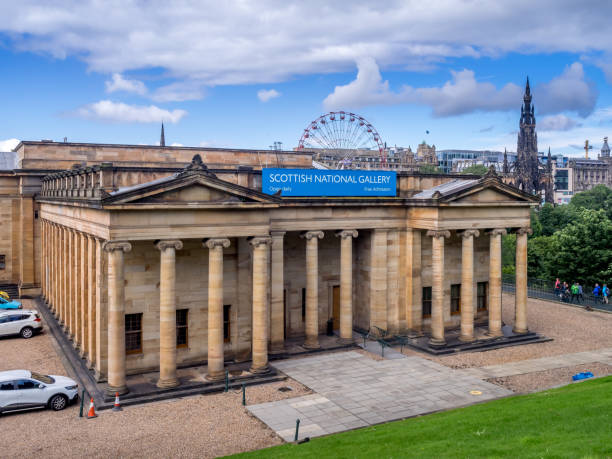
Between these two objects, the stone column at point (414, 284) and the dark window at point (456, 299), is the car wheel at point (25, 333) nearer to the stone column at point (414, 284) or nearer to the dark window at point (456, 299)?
the stone column at point (414, 284)

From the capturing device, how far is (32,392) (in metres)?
26.0

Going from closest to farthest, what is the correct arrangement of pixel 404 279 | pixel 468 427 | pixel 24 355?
1. pixel 468 427
2. pixel 24 355
3. pixel 404 279

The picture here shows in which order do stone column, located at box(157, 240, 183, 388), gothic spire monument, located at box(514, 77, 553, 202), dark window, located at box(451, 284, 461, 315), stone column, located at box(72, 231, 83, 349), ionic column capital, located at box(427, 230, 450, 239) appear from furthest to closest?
gothic spire monument, located at box(514, 77, 553, 202), dark window, located at box(451, 284, 461, 315), ionic column capital, located at box(427, 230, 450, 239), stone column, located at box(72, 231, 83, 349), stone column, located at box(157, 240, 183, 388)

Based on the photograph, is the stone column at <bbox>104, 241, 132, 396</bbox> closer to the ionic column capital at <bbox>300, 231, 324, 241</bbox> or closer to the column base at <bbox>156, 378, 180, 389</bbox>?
the column base at <bbox>156, 378, 180, 389</bbox>

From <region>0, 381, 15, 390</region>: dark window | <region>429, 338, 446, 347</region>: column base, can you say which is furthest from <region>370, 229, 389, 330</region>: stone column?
<region>0, 381, 15, 390</region>: dark window

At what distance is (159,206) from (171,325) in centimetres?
600

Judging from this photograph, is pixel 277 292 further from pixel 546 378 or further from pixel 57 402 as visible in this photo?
pixel 546 378

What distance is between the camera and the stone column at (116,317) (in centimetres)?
2720

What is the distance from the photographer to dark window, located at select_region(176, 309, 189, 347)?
3241 cm

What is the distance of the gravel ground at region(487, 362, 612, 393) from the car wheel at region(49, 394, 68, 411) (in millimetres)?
21687

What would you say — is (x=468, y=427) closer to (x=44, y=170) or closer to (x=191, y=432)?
(x=191, y=432)

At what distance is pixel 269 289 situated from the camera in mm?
35625

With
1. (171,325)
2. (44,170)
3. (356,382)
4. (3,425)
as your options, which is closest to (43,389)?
(3,425)

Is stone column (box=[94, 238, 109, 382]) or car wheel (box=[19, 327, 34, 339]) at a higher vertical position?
stone column (box=[94, 238, 109, 382])
